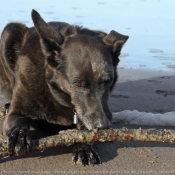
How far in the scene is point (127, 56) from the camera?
8938mm

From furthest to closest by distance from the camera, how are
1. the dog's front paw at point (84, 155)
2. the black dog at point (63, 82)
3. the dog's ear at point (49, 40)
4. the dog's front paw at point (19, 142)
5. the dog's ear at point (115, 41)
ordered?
the dog's ear at point (115, 41), the dog's ear at point (49, 40), the black dog at point (63, 82), the dog's front paw at point (84, 155), the dog's front paw at point (19, 142)

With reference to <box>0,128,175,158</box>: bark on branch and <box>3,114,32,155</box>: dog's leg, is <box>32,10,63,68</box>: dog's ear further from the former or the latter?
<box>0,128,175,158</box>: bark on branch

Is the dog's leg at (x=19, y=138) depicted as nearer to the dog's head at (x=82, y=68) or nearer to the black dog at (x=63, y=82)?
the black dog at (x=63, y=82)

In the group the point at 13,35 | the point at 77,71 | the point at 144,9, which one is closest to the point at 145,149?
the point at 77,71

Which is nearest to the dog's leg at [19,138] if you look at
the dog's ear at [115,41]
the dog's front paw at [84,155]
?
the dog's front paw at [84,155]

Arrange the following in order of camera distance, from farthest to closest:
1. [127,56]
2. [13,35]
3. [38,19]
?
[127,56] → [13,35] → [38,19]

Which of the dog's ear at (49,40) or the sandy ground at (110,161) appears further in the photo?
the dog's ear at (49,40)

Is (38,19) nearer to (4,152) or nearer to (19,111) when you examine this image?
(19,111)

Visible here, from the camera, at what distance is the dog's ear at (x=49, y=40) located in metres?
3.65

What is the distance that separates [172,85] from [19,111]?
3.41 metres

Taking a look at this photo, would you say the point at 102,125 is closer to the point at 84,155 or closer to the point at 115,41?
the point at 84,155

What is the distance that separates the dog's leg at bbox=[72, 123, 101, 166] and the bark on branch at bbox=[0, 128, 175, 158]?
136 millimetres

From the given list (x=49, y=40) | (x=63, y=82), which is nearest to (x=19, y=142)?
(x=63, y=82)

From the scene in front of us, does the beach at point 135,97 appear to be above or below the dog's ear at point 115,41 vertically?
below
